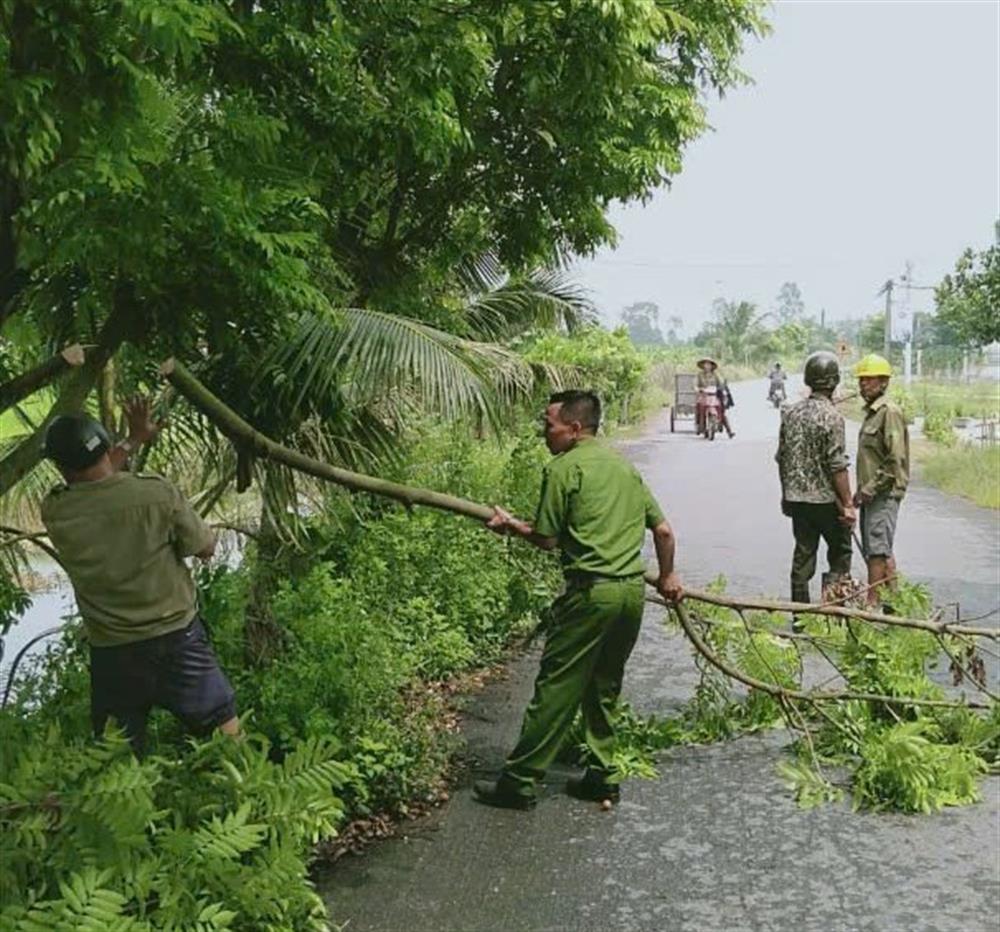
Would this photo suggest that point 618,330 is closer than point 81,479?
No

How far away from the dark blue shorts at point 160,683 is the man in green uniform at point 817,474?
474 cm

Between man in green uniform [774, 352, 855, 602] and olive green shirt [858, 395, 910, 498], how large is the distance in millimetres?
179

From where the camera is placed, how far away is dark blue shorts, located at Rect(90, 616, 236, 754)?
445cm

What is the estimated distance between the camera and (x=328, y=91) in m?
4.89

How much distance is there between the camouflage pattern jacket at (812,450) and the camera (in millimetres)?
7977

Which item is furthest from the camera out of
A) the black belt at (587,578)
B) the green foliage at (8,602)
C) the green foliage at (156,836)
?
the black belt at (587,578)

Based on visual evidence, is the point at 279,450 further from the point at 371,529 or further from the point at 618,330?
the point at 618,330

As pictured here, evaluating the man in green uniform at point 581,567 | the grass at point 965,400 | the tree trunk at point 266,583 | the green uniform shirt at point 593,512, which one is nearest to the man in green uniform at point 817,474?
the man in green uniform at point 581,567

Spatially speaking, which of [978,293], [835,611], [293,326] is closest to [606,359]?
[978,293]

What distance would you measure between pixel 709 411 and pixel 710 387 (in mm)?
583

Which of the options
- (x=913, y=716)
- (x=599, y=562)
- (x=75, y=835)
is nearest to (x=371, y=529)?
(x=599, y=562)

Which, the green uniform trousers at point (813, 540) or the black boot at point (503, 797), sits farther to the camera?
the green uniform trousers at point (813, 540)

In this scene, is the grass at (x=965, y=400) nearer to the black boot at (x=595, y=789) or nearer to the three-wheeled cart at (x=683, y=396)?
the three-wheeled cart at (x=683, y=396)

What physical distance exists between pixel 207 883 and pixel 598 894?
1752 mm
